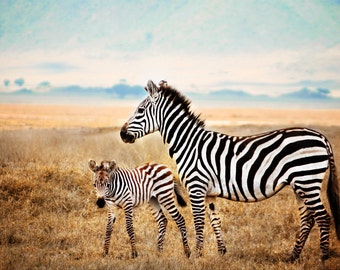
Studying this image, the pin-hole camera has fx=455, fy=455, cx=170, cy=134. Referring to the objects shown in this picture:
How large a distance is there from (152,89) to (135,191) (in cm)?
181

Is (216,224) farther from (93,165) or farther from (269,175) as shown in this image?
A: (93,165)

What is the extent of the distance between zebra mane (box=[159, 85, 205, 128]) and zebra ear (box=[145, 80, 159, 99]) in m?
0.09

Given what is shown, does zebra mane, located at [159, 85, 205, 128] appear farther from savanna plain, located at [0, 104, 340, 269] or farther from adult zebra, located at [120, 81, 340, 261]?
Result: savanna plain, located at [0, 104, 340, 269]

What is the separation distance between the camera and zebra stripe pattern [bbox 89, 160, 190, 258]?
7480 millimetres

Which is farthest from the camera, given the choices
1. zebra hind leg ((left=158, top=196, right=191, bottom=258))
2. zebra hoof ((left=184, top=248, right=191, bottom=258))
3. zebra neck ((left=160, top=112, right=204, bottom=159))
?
zebra hind leg ((left=158, top=196, right=191, bottom=258))

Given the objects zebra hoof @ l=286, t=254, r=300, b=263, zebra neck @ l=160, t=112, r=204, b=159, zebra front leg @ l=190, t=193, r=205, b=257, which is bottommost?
zebra hoof @ l=286, t=254, r=300, b=263

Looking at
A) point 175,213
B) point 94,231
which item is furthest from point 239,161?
point 94,231

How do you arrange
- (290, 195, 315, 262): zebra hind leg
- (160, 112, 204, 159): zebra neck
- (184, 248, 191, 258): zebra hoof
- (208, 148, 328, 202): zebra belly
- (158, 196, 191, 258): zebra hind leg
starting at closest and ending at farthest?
1. (208, 148, 328, 202): zebra belly
2. (290, 195, 315, 262): zebra hind leg
3. (160, 112, 204, 159): zebra neck
4. (184, 248, 191, 258): zebra hoof
5. (158, 196, 191, 258): zebra hind leg

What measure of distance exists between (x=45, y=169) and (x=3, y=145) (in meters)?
5.36

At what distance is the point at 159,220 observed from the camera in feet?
27.3

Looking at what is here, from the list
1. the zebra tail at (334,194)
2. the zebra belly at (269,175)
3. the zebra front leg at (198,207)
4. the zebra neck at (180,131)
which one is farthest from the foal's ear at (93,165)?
the zebra tail at (334,194)

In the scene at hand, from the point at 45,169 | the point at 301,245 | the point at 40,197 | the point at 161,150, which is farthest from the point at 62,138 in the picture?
the point at 301,245

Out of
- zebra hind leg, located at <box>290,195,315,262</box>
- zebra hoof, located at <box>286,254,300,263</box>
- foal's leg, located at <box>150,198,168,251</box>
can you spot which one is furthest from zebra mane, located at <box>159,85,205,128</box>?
zebra hoof, located at <box>286,254,300,263</box>

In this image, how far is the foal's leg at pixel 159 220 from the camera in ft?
A: 26.7
